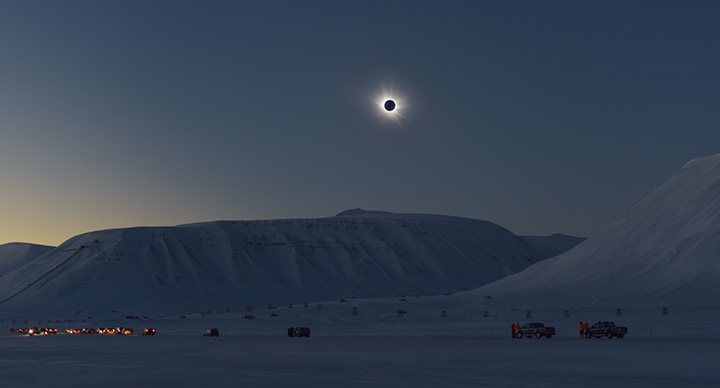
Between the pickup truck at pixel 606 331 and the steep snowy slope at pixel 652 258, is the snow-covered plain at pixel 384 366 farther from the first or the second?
the steep snowy slope at pixel 652 258

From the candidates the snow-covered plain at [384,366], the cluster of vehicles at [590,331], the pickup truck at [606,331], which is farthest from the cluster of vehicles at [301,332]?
the pickup truck at [606,331]

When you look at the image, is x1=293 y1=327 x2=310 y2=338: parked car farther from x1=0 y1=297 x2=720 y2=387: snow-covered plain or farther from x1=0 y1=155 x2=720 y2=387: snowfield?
x1=0 y1=297 x2=720 y2=387: snow-covered plain

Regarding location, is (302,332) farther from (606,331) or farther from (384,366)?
(384,366)

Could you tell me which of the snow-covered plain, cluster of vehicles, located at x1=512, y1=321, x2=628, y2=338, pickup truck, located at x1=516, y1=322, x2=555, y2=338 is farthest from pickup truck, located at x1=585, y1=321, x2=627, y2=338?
the snow-covered plain

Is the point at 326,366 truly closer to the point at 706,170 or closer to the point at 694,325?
the point at 694,325

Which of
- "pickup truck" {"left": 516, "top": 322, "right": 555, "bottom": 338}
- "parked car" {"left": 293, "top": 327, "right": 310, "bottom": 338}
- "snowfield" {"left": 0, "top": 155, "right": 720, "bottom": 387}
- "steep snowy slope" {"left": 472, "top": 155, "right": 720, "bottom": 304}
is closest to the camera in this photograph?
"snowfield" {"left": 0, "top": 155, "right": 720, "bottom": 387}

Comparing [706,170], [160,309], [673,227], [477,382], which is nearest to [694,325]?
[477,382]
